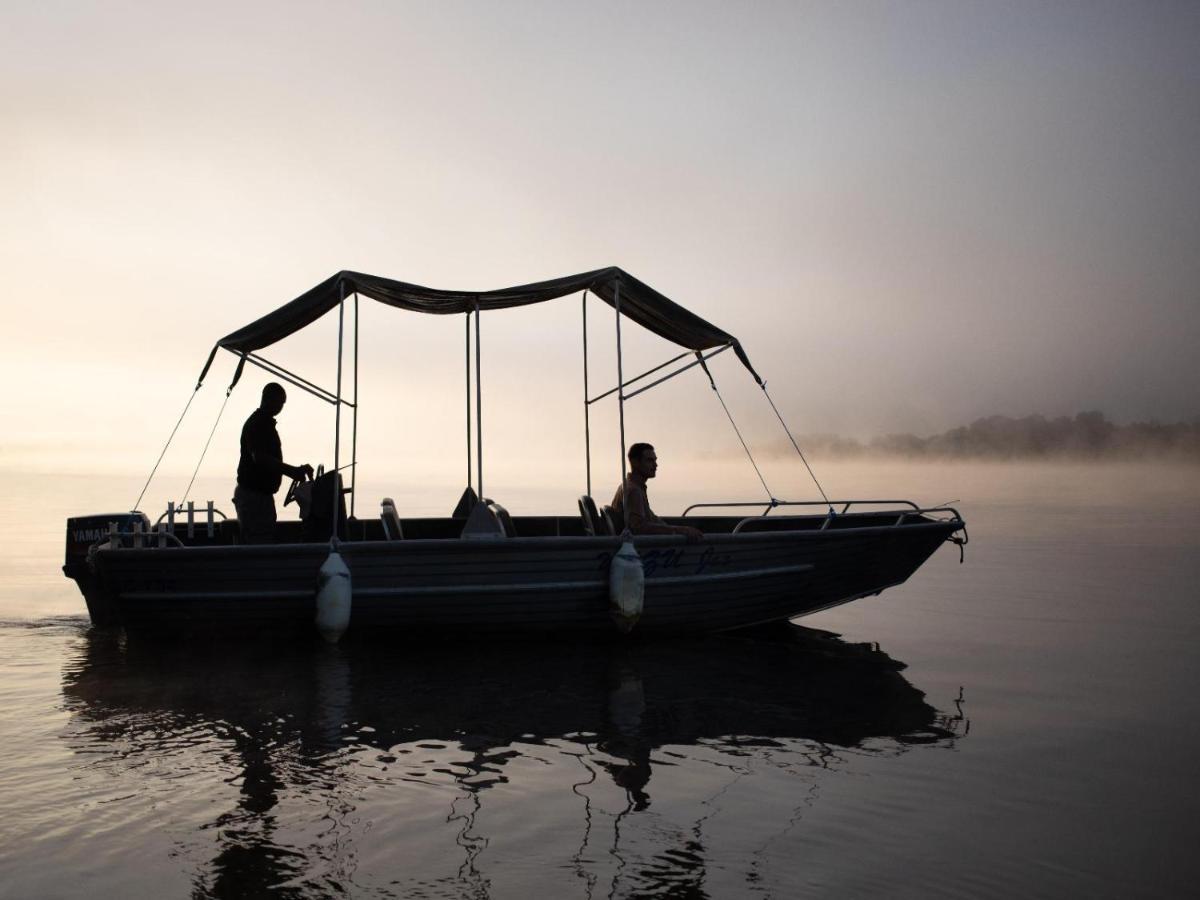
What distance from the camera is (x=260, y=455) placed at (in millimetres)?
10453

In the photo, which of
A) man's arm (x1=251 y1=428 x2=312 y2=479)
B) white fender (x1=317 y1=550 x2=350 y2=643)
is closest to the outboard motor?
man's arm (x1=251 y1=428 x2=312 y2=479)

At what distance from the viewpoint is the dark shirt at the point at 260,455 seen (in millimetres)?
10461

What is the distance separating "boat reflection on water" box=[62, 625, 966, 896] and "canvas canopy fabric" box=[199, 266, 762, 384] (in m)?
3.29

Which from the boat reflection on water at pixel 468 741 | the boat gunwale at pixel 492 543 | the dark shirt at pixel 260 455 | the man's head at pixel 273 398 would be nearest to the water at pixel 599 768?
the boat reflection on water at pixel 468 741

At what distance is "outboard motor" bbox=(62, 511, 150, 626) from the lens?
1138 centimetres

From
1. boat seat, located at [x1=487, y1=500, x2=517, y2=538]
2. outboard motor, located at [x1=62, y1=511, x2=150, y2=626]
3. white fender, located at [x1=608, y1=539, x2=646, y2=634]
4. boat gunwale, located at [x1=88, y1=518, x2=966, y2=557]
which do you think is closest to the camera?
boat gunwale, located at [x1=88, y1=518, x2=966, y2=557]

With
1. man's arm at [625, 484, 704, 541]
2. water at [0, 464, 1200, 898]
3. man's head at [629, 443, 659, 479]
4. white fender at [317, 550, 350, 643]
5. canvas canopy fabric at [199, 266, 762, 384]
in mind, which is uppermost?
canvas canopy fabric at [199, 266, 762, 384]

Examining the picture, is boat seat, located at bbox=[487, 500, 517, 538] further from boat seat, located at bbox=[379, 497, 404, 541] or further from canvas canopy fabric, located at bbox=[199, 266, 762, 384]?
canvas canopy fabric, located at bbox=[199, 266, 762, 384]

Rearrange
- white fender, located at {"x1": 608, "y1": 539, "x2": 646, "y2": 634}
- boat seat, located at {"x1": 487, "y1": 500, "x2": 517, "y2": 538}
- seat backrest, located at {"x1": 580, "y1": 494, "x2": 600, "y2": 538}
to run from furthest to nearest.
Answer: seat backrest, located at {"x1": 580, "y1": 494, "x2": 600, "y2": 538} < boat seat, located at {"x1": 487, "y1": 500, "x2": 517, "y2": 538} < white fender, located at {"x1": 608, "y1": 539, "x2": 646, "y2": 634}

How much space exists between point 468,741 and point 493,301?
5.40 metres

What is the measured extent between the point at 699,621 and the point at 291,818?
632cm

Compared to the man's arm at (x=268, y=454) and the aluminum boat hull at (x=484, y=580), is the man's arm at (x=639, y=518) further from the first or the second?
the man's arm at (x=268, y=454)

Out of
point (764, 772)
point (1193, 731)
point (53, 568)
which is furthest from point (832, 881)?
point (53, 568)

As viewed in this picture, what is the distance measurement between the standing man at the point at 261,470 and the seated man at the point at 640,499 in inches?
134
